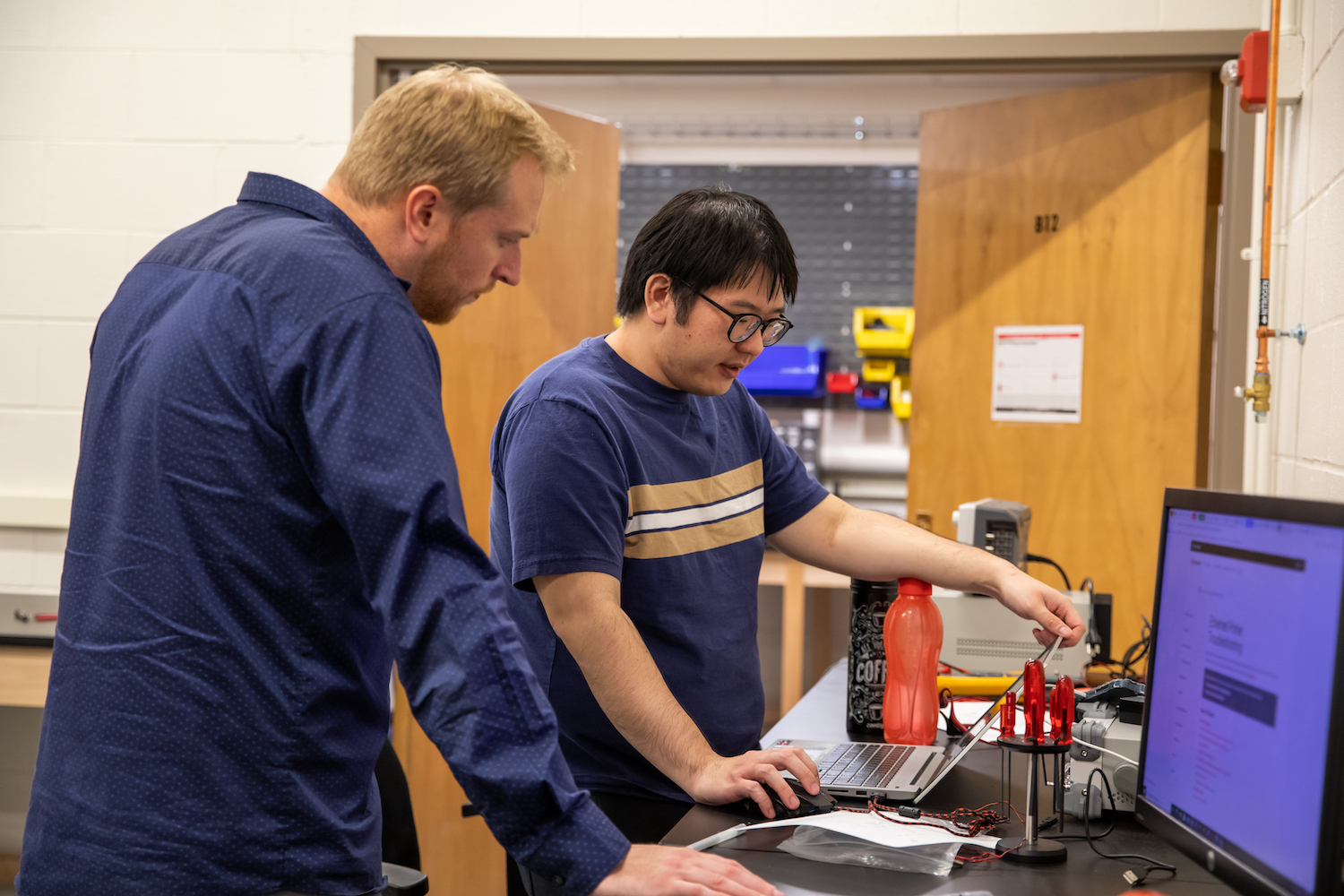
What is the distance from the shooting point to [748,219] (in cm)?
147

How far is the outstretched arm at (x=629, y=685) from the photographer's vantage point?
4.09 ft

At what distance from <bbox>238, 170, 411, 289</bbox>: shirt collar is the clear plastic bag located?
700mm

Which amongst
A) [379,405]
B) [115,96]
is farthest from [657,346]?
[115,96]

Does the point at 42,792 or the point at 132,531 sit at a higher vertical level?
the point at 132,531

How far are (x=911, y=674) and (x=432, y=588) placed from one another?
36.5 inches

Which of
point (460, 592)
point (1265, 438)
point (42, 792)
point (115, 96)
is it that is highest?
point (115, 96)

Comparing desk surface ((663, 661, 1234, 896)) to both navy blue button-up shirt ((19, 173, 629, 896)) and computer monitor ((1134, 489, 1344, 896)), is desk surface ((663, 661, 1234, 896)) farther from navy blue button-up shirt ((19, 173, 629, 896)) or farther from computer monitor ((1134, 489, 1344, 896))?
navy blue button-up shirt ((19, 173, 629, 896))

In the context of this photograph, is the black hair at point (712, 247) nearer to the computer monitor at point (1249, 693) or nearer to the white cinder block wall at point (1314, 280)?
the computer monitor at point (1249, 693)

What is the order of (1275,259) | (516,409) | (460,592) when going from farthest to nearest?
(1275,259) → (516,409) → (460,592)

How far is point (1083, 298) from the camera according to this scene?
2.90 m

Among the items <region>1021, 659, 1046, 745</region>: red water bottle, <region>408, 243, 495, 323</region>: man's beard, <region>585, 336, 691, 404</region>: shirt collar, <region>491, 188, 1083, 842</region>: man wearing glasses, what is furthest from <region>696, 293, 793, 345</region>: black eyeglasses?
<region>1021, 659, 1046, 745</region>: red water bottle

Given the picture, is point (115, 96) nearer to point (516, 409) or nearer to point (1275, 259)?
point (516, 409)

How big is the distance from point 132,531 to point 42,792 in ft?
0.85

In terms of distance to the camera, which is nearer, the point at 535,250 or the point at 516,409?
the point at 516,409
